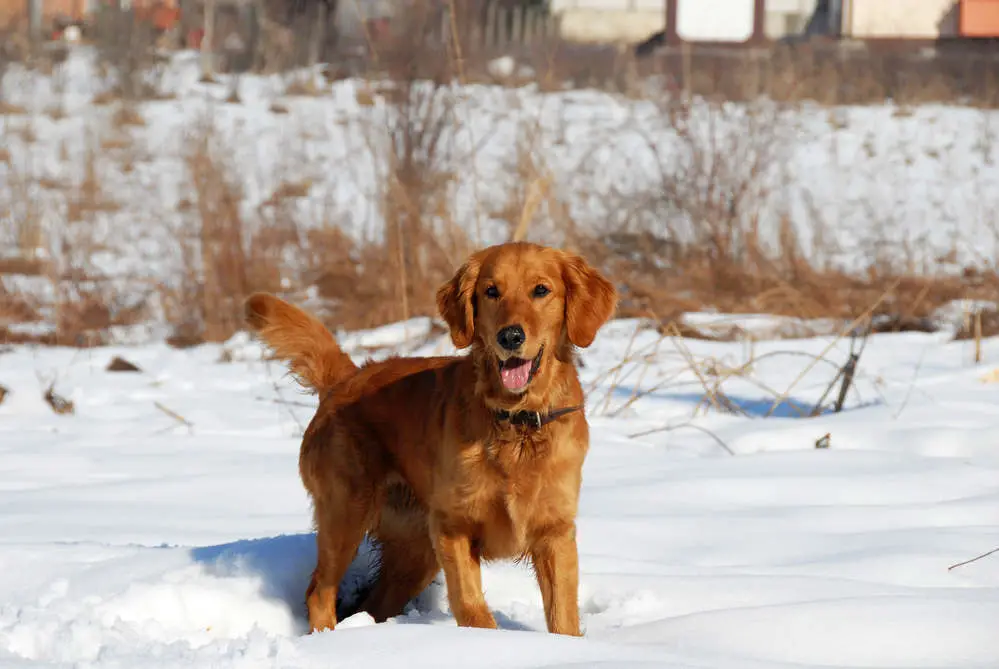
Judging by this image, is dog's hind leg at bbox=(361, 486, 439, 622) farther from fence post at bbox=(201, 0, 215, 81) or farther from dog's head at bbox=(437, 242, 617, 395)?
fence post at bbox=(201, 0, 215, 81)

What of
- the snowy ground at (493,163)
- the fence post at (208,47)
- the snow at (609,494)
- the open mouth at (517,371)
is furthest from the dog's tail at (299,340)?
the fence post at (208,47)

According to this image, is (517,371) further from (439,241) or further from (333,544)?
(439,241)

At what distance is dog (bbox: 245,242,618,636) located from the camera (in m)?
3.15

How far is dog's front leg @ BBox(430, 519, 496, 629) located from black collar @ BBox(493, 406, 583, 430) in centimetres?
32

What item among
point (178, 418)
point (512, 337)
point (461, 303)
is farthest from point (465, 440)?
point (178, 418)

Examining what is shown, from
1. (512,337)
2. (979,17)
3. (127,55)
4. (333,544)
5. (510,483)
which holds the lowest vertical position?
(333,544)

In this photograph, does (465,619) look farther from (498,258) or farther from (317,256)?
(317,256)

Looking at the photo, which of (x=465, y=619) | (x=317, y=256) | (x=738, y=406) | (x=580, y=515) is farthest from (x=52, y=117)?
(x=465, y=619)

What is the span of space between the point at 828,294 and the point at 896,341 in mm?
729

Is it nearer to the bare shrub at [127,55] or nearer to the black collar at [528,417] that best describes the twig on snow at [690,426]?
the black collar at [528,417]

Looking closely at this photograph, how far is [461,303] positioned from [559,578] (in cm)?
78

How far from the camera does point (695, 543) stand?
13.5ft

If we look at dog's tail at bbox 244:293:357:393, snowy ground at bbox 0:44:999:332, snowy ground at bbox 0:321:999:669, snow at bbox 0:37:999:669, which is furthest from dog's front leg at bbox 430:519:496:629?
snowy ground at bbox 0:44:999:332

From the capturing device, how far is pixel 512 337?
10.3 ft
